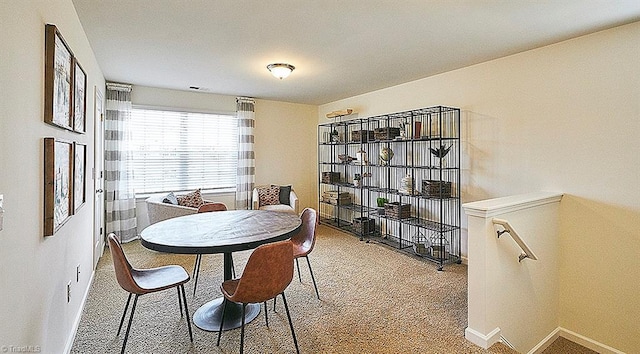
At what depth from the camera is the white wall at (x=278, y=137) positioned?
5617 millimetres

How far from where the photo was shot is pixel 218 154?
19.4 ft

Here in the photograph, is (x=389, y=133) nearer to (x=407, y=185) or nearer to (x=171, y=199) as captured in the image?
(x=407, y=185)

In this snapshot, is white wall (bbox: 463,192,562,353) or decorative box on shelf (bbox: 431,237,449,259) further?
decorative box on shelf (bbox: 431,237,449,259)

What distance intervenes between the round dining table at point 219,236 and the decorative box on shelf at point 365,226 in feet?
7.68

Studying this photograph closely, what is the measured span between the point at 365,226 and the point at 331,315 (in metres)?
2.65

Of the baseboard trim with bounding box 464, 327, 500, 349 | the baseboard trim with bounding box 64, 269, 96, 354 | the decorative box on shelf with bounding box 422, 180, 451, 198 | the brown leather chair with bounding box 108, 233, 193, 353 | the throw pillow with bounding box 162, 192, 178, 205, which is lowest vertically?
the baseboard trim with bounding box 464, 327, 500, 349

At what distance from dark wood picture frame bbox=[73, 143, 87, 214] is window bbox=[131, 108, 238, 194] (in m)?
2.63

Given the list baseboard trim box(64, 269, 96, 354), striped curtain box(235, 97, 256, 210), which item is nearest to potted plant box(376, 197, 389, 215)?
striped curtain box(235, 97, 256, 210)

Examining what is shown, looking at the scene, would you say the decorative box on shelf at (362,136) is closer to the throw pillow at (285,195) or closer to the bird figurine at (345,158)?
the bird figurine at (345,158)

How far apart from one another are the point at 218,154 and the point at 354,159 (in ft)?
8.14

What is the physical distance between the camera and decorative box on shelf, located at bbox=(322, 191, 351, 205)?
5935mm

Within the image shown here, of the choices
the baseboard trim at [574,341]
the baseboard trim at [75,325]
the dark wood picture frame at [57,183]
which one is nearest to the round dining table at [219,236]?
the dark wood picture frame at [57,183]

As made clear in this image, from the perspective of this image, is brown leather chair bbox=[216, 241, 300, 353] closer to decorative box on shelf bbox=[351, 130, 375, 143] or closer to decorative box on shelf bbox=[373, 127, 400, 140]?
decorative box on shelf bbox=[373, 127, 400, 140]

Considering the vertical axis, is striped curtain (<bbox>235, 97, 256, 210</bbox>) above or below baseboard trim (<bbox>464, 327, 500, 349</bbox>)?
above
